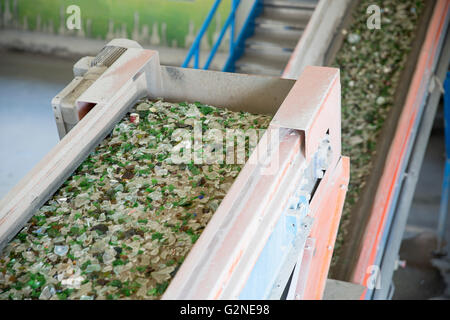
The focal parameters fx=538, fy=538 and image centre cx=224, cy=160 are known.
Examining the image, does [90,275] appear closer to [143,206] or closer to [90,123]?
[143,206]

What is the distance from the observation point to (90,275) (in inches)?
70.1

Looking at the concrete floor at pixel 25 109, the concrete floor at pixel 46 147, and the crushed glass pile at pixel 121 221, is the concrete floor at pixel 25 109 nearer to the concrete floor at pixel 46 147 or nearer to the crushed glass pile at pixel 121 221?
the concrete floor at pixel 46 147

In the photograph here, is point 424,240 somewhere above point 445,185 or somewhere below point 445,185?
below

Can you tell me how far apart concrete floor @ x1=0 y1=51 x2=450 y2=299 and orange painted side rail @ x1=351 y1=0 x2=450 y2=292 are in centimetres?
186

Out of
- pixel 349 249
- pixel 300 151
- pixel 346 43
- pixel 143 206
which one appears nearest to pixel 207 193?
pixel 143 206

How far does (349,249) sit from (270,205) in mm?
2290

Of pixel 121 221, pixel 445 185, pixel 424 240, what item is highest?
pixel 121 221

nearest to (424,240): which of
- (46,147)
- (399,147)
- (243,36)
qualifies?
(399,147)

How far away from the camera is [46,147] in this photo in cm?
717

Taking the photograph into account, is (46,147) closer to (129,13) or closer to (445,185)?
(129,13)

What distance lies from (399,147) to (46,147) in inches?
188

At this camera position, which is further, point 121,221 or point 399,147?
point 399,147

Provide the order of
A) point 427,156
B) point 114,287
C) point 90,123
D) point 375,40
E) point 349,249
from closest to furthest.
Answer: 1. point 114,287
2. point 90,123
3. point 349,249
4. point 375,40
5. point 427,156

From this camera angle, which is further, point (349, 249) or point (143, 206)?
point (349, 249)
